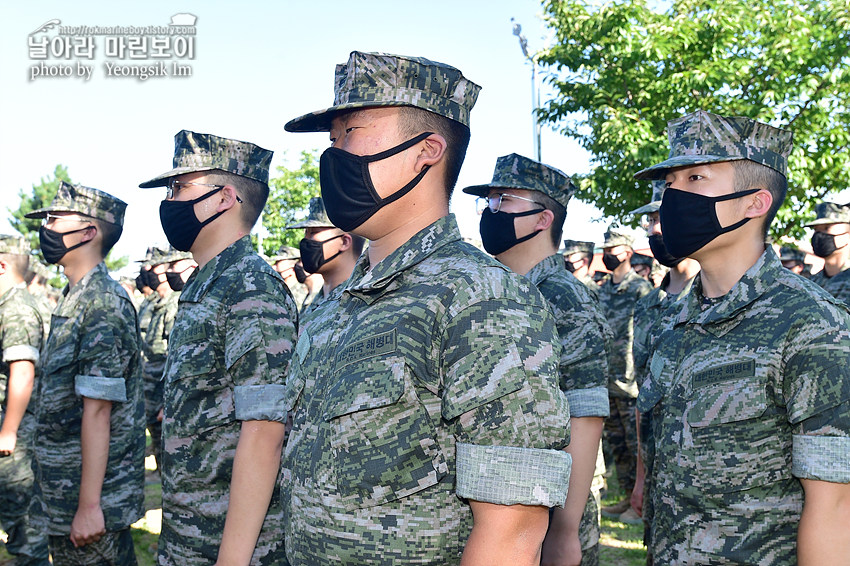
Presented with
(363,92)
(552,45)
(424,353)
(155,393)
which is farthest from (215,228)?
(552,45)

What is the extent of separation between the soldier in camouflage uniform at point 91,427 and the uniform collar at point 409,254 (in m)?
Result: 2.54

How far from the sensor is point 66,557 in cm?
409

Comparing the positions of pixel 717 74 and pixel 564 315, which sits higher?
pixel 717 74

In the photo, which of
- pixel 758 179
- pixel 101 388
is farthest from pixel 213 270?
pixel 758 179

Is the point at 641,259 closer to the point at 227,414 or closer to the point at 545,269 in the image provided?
the point at 545,269

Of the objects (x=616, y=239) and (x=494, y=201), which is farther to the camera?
(x=616, y=239)

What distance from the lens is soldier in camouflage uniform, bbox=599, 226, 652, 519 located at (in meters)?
8.09

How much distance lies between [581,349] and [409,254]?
6.17ft

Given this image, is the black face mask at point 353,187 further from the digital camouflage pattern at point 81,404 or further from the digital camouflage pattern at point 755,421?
the digital camouflage pattern at point 81,404

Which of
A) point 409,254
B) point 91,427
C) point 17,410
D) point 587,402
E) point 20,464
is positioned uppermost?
point 409,254

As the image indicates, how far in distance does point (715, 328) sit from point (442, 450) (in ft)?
4.95

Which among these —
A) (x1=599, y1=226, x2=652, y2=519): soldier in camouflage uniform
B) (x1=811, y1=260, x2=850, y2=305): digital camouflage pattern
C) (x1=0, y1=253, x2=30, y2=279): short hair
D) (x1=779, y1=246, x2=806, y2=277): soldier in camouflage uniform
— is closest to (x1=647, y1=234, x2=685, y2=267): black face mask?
(x1=599, y1=226, x2=652, y2=519): soldier in camouflage uniform

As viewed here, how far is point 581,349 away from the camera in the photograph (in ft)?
11.7

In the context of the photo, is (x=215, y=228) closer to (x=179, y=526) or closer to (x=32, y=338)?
(x=179, y=526)
